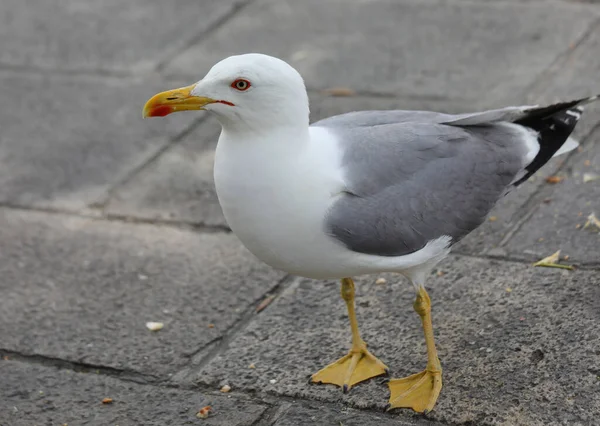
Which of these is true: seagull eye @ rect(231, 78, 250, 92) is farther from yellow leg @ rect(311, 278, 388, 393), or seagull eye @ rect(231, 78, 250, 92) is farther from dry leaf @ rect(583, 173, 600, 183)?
dry leaf @ rect(583, 173, 600, 183)

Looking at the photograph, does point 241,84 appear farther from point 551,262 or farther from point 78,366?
point 551,262

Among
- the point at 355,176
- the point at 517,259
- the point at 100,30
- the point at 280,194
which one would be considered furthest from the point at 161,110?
the point at 100,30

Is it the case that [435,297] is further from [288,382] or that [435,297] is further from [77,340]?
[77,340]

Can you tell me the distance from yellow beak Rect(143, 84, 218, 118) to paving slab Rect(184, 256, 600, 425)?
3.98ft

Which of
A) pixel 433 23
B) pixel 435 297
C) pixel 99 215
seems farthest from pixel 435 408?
pixel 433 23

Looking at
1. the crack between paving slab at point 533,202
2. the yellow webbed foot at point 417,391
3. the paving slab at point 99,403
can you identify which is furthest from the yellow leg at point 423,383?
the crack between paving slab at point 533,202

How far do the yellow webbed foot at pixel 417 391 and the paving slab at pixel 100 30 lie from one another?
3855 mm

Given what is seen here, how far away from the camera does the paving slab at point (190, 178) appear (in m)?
5.41

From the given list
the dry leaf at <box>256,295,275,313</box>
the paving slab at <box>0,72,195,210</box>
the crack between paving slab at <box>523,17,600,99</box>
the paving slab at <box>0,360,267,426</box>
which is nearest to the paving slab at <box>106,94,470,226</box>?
the paving slab at <box>0,72,195,210</box>

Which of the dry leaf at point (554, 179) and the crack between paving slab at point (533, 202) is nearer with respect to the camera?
the crack between paving slab at point (533, 202)

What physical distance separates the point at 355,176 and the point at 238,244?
64.5 inches

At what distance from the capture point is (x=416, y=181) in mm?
3656

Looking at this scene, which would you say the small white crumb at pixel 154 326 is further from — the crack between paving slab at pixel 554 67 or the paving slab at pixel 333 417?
the crack between paving slab at pixel 554 67

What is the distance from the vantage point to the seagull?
3387 mm
